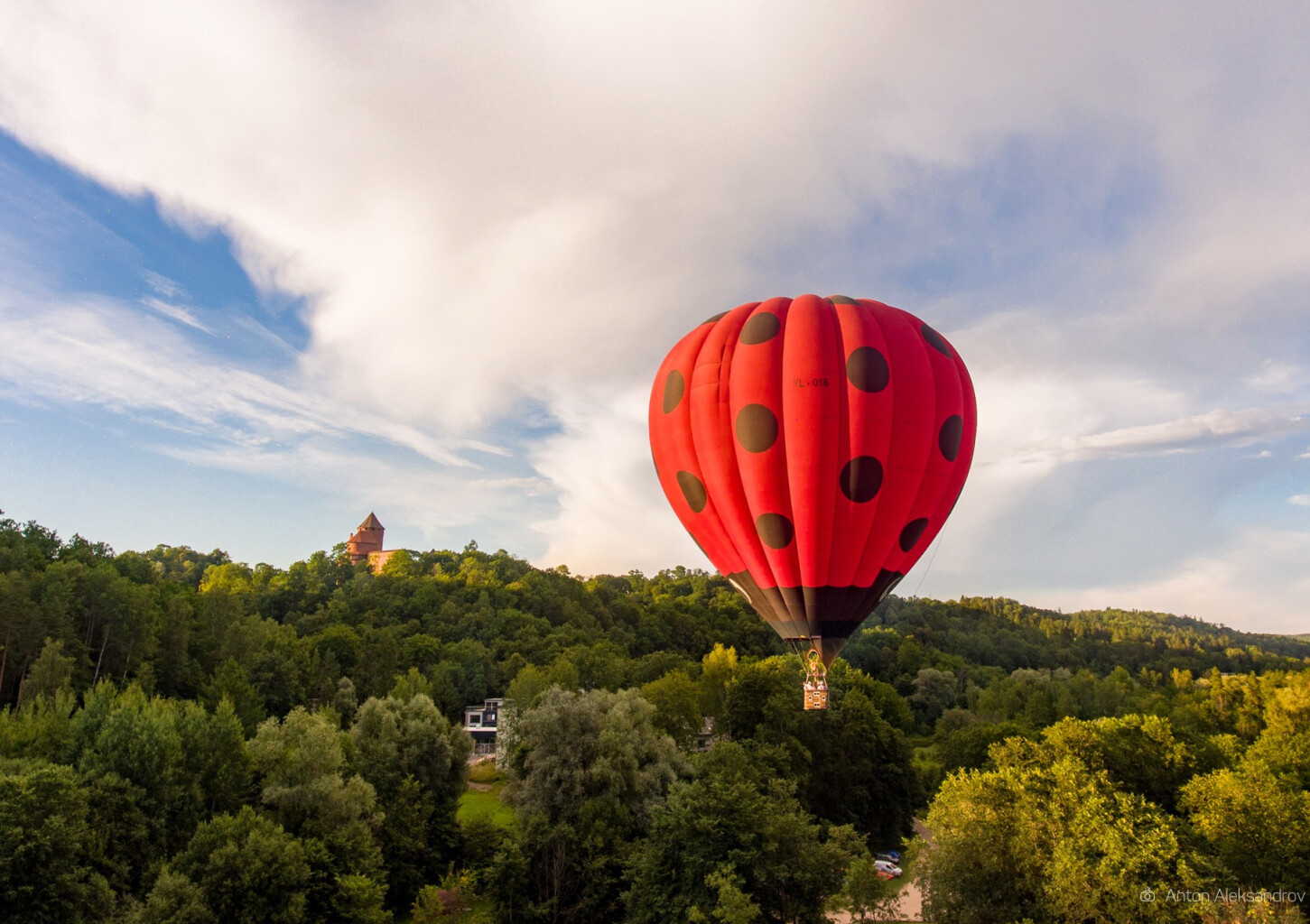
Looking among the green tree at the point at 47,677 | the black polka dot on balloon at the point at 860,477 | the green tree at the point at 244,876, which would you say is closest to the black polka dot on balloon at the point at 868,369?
the black polka dot on balloon at the point at 860,477

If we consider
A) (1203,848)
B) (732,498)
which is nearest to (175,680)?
(732,498)

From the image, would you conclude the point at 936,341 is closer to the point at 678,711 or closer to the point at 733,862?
the point at 733,862

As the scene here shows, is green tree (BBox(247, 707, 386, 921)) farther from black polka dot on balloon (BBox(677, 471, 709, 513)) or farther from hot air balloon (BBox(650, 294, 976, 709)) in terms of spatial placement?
hot air balloon (BBox(650, 294, 976, 709))

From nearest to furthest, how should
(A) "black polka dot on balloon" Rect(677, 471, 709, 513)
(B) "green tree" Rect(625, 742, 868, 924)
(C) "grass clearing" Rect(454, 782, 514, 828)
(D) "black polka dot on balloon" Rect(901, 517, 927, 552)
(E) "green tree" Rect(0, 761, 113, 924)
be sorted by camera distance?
1. (D) "black polka dot on balloon" Rect(901, 517, 927, 552)
2. (A) "black polka dot on balloon" Rect(677, 471, 709, 513)
3. (E) "green tree" Rect(0, 761, 113, 924)
4. (B) "green tree" Rect(625, 742, 868, 924)
5. (C) "grass clearing" Rect(454, 782, 514, 828)

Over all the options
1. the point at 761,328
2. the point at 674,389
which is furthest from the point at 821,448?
the point at 674,389

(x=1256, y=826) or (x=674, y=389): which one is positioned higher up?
(x=674, y=389)

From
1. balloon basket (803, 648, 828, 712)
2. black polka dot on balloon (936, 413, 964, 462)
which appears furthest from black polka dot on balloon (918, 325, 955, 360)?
balloon basket (803, 648, 828, 712)
